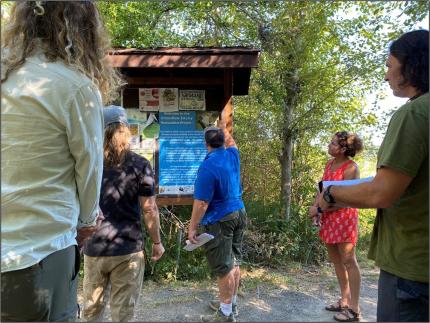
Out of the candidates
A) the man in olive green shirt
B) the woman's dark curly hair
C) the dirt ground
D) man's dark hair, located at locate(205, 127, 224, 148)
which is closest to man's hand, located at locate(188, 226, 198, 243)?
man's dark hair, located at locate(205, 127, 224, 148)

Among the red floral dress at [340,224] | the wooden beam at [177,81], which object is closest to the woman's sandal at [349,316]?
the red floral dress at [340,224]

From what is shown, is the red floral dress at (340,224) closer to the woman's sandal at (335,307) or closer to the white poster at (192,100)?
the woman's sandal at (335,307)

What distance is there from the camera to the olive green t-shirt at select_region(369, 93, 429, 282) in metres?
1.75

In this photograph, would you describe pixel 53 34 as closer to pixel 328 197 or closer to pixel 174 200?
pixel 328 197

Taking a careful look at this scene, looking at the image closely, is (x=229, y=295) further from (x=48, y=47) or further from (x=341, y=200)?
(x=48, y=47)

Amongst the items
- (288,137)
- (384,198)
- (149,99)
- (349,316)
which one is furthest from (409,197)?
(288,137)

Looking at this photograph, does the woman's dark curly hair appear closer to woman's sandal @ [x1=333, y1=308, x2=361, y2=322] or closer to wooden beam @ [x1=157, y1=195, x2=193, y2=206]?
woman's sandal @ [x1=333, y1=308, x2=361, y2=322]

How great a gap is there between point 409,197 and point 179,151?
3.35 m

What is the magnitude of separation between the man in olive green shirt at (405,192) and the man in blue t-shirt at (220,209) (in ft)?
6.70

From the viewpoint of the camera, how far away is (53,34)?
5.49 ft

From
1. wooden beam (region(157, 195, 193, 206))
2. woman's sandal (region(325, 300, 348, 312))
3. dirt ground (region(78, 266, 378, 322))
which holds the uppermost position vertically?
wooden beam (region(157, 195, 193, 206))

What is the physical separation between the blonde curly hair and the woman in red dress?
294 cm

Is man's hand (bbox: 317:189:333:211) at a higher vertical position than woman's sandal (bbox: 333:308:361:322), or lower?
higher

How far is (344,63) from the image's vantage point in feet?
24.6
